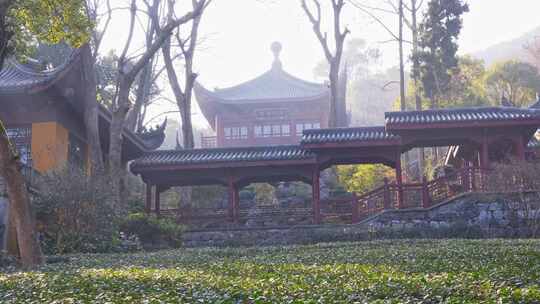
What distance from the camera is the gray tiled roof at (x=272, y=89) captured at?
38531 millimetres

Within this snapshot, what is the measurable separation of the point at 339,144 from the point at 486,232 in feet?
14.5

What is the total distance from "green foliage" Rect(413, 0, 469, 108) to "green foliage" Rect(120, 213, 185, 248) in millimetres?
15469

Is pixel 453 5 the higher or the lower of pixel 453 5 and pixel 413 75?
the higher

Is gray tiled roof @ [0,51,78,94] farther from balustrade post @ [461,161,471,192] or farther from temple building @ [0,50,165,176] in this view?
balustrade post @ [461,161,471,192]

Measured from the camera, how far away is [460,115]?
1930 centimetres

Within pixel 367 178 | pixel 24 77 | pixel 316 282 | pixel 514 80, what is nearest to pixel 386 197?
pixel 367 178

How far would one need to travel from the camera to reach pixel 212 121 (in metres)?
40.0

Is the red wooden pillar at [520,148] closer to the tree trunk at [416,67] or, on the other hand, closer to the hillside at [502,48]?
the tree trunk at [416,67]

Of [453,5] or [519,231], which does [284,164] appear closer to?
[519,231]

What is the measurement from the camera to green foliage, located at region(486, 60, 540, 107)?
34406 mm

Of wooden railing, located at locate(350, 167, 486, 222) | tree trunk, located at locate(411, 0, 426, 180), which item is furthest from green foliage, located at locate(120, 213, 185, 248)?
tree trunk, located at locate(411, 0, 426, 180)

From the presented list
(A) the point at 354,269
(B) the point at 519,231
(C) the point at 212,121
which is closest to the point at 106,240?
(A) the point at 354,269

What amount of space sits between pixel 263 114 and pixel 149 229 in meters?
22.4

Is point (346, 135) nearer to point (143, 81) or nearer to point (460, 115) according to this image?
point (460, 115)
